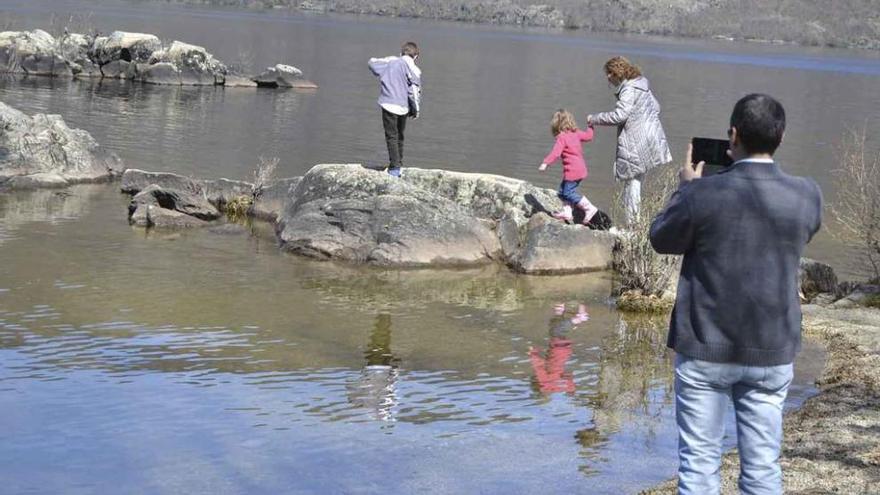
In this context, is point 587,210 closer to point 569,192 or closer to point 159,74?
point 569,192

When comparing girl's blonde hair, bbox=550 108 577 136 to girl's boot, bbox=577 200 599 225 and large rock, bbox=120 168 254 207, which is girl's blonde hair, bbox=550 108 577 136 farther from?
large rock, bbox=120 168 254 207

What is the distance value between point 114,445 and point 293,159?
15882 mm

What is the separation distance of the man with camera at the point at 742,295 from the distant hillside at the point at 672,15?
142101 mm

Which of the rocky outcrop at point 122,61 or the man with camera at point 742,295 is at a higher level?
the man with camera at point 742,295

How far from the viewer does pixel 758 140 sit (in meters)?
5.25

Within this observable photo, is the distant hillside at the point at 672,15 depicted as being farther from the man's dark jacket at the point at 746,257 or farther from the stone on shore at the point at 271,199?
the man's dark jacket at the point at 746,257

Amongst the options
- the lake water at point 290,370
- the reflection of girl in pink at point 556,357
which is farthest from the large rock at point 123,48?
the reflection of girl in pink at point 556,357

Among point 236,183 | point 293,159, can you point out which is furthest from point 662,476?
point 293,159

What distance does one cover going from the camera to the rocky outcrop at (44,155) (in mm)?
17875

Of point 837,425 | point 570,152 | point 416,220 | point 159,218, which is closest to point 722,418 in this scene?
point 837,425

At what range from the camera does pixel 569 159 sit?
1517cm

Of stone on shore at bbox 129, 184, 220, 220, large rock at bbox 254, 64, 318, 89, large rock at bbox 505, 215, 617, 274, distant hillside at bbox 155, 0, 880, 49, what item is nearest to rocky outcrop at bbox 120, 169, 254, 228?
stone on shore at bbox 129, 184, 220, 220

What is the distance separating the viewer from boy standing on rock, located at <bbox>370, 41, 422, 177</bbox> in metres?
16.2

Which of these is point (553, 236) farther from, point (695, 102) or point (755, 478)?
point (695, 102)
